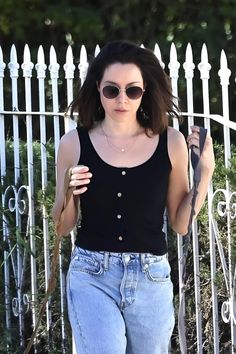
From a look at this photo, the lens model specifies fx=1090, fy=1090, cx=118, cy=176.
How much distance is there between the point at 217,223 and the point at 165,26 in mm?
6579

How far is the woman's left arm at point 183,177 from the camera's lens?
4117mm

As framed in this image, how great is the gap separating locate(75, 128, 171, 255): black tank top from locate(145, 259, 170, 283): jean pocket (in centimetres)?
5

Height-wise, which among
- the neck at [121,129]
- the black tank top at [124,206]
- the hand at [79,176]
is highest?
the neck at [121,129]

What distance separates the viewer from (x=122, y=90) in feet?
13.4

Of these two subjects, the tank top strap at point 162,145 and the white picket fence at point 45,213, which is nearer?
the tank top strap at point 162,145

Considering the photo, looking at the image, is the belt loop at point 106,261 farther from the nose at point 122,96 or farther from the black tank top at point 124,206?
the nose at point 122,96

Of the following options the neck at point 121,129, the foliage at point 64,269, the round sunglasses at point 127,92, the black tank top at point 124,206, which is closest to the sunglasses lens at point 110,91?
the round sunglasses at point 127,92

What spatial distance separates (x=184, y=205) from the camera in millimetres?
4160

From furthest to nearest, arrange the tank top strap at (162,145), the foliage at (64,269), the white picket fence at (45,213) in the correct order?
1. the foliage at (64,269)
2. the white picket fence at (45,213)
3. the tank top strap at (162,145)

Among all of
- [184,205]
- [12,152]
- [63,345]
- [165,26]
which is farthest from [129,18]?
[184,205]

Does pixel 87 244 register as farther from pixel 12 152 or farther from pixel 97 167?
pixel 12 152

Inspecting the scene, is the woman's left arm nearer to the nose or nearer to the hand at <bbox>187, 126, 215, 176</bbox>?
the hand at <bbox>187, 126, 215, 176</bbox>

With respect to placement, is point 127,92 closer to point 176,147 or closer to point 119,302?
point 176,147

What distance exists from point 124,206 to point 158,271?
0.89ft
